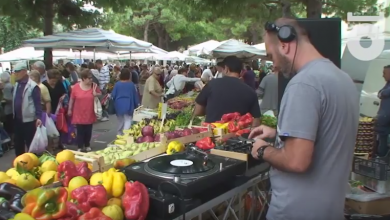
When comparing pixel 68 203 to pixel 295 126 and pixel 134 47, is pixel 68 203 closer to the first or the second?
pixel 295 126

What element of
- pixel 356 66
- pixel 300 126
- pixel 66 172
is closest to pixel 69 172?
pixel 66 172

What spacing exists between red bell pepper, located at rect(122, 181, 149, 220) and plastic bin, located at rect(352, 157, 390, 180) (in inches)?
106

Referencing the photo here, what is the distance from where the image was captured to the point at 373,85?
344 inches

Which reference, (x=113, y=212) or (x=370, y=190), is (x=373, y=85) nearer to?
(x=370, y=190)

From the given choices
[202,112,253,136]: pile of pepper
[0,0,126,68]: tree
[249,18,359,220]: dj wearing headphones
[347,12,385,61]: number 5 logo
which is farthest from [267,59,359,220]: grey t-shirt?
[0,0,126,68]: tree

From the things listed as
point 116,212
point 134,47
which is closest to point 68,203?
point 116,212

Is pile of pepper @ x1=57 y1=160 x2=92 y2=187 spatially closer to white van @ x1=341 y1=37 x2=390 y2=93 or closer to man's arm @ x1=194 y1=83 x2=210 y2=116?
man's arm @ x1=194 y1=83 x2=210 y2=116

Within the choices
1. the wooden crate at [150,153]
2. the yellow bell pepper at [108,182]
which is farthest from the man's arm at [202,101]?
the yellow bell pepper at [108,182]

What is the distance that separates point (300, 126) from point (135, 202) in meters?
0.92

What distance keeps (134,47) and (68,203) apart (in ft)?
26.5

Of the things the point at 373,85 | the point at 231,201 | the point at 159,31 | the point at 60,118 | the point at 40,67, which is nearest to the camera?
the point at 231,201

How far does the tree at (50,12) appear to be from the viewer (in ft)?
31.2

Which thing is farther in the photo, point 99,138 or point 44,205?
point 99,138

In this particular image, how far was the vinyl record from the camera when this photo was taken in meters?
2.27
